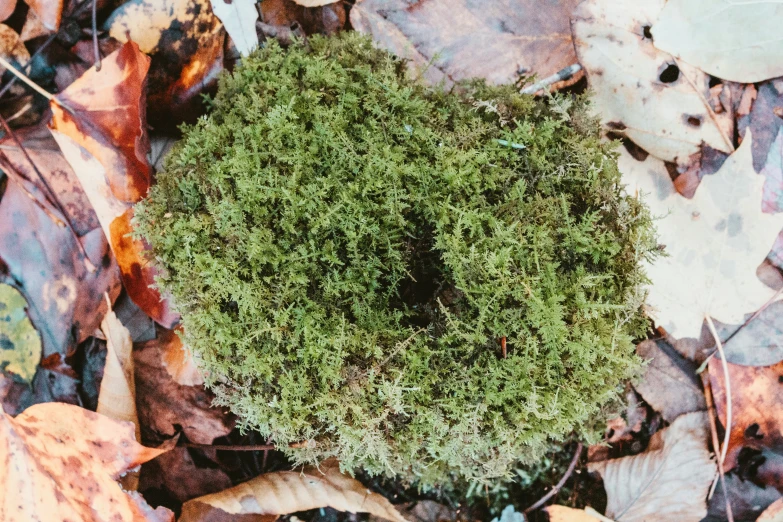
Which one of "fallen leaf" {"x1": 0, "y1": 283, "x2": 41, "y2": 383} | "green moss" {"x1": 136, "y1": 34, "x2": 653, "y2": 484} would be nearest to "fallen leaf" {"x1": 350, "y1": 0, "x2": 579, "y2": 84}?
"green moss" {"x1": 136, "y1": 34, "x2": 653, "y2": 484}

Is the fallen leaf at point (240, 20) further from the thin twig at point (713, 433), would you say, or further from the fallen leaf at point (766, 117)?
the thin twig at point (713, 433)

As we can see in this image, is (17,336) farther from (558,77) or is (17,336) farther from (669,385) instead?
(669,385)

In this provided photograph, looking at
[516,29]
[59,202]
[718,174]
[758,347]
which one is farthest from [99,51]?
[758,347]

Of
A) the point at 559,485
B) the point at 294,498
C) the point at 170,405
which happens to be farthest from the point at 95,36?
the point at 559,485

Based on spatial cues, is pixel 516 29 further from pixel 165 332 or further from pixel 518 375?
pixel 165 332

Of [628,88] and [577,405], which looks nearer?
[577,405]
